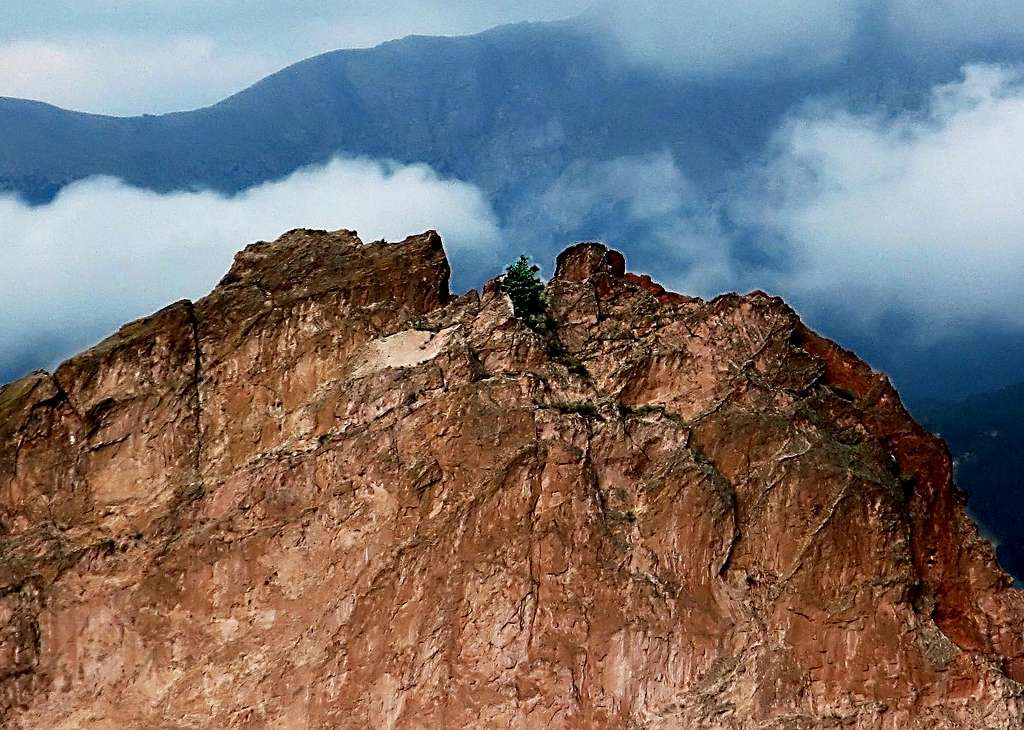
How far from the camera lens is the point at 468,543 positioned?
3269cm

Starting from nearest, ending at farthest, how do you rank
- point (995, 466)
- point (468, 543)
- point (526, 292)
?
1. point (468, 543)
2. point (526, 292)
3. point (995, 466)

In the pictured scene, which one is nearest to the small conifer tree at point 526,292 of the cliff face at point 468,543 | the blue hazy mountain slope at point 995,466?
the cliff face at point 468,543

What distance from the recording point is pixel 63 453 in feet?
116

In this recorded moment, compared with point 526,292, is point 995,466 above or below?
above

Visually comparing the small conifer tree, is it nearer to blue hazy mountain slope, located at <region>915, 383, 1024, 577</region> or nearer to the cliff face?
the cliff face

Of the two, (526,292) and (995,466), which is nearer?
(526,292)

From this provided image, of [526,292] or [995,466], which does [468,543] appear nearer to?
[526,292]

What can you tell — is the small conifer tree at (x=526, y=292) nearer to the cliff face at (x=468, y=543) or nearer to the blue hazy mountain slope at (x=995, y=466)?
the cliff face at (x=468, y=543)

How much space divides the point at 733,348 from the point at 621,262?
10981 mm

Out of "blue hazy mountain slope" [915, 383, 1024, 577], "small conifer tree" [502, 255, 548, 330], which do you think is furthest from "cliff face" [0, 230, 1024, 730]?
"blue hazy mountain slope" [915, 383, 1024, 577]

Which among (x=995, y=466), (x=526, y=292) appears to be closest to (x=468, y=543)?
(x=526, y=292)

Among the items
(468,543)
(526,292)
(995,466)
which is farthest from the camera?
(995,466)

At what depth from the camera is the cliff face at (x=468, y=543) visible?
31.7 m

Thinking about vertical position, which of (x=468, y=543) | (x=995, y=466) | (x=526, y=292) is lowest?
(x=468, y=543)
